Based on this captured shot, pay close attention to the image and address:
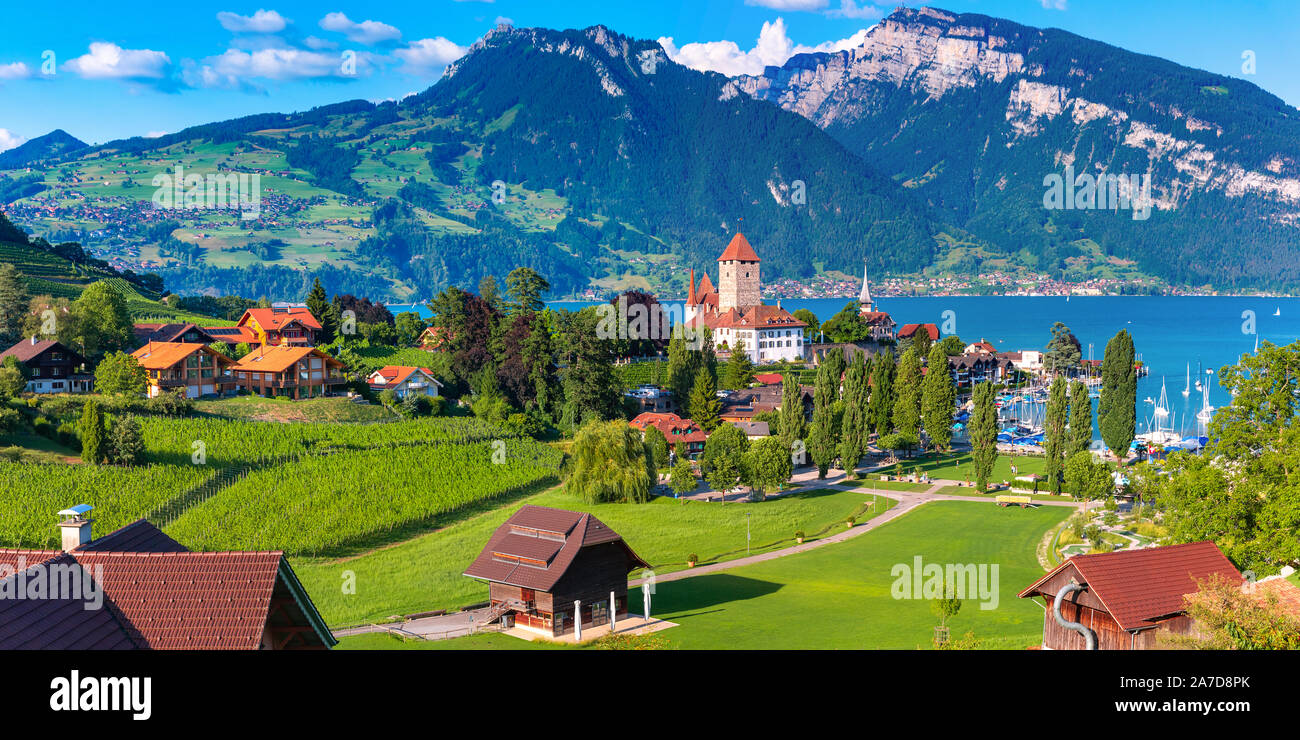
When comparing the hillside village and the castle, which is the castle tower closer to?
the castle

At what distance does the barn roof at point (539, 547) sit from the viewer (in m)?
34.1

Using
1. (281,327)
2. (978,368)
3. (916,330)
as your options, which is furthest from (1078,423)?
(916,330)

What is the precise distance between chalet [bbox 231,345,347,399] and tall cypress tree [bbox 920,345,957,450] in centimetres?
4925

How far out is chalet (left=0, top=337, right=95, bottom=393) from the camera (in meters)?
64.4

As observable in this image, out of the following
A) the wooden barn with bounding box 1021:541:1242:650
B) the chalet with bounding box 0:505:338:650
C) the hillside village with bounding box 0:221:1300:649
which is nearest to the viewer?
the chalet with bounding box 0:505:338:650

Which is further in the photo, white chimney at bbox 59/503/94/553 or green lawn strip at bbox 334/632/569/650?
green lawn strip at bbox 334/632/569/650

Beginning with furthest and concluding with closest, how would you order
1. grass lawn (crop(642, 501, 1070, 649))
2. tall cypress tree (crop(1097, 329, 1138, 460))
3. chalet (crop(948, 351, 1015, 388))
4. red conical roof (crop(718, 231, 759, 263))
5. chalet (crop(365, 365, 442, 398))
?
1. red conical roof (crop(718, 231, 759, 263))
2. chalet (crop(948, 351, 1015, 388))
3. chalet (crop(365, 365, 442, 398))
4. tall cypress tree (crop(1097, 329, 1138, 460))
5. grass lawn (crop(642, 501, 1070, 649))

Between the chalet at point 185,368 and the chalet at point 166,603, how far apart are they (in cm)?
5527

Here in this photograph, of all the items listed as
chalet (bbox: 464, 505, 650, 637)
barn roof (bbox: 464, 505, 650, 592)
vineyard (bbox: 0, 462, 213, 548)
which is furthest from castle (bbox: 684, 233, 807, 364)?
chalet (bbox: 464, 505, 650, 637)

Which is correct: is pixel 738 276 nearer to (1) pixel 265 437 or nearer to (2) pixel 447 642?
(1) pixel 265 437

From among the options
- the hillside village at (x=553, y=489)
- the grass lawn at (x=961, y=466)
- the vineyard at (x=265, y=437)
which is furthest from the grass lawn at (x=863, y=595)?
the vineyard at (x=265, y=437)
